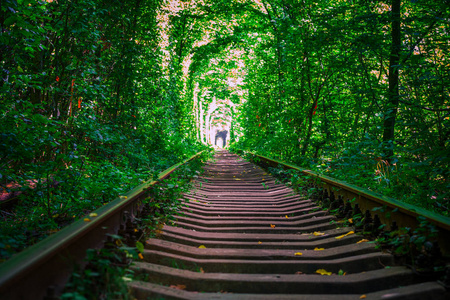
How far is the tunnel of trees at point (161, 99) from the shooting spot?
14.0 ft

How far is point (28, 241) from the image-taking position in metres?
3.28

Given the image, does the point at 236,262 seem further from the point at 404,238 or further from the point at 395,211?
the point at 395,211

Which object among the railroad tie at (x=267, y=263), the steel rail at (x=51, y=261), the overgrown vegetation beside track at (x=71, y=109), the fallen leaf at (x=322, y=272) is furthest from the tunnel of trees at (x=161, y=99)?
the fallen leaf at (x=322, y=272)

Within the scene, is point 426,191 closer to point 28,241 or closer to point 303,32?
point 28,241

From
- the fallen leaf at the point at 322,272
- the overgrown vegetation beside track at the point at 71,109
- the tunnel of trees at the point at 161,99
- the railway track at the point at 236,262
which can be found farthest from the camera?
the tunnel of trees at the point at 161,99

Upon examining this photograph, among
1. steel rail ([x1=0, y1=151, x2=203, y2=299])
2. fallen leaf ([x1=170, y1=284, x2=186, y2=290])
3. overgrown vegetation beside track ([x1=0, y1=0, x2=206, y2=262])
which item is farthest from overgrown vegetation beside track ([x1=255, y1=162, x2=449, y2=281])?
overgrown vegetation beside track ([x1=0, y1=0, x2=206, y2=262])

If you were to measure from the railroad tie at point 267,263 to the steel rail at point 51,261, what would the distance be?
0.48 m

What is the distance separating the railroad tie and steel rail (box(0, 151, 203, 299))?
48cm

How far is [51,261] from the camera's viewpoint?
6.56 feet

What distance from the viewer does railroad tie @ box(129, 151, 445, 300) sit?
2475 millimetres

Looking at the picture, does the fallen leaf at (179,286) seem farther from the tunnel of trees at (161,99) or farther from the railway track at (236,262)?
the tunnel of trees at (161,99)

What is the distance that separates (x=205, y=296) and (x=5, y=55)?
4.35 metres

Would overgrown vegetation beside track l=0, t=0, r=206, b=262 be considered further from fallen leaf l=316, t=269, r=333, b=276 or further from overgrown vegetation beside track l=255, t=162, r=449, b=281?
overgrown vegetation beside track l=255, t=162, r=449, b=281

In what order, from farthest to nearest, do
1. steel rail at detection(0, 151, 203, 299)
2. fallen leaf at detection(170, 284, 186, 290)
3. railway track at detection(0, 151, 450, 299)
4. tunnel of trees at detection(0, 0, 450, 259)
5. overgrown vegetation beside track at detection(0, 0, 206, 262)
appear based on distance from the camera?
tunnel of trees at detection(0, 0, 450, 259)
overgrown vegetation beside track at detection(0, 0, 206, 262)
fallen leaf at detection(170, 284, 186, 290)
railway track at detection(0, 151, 450, 299)
steel rail at detection(0, 151, 203, 299)
